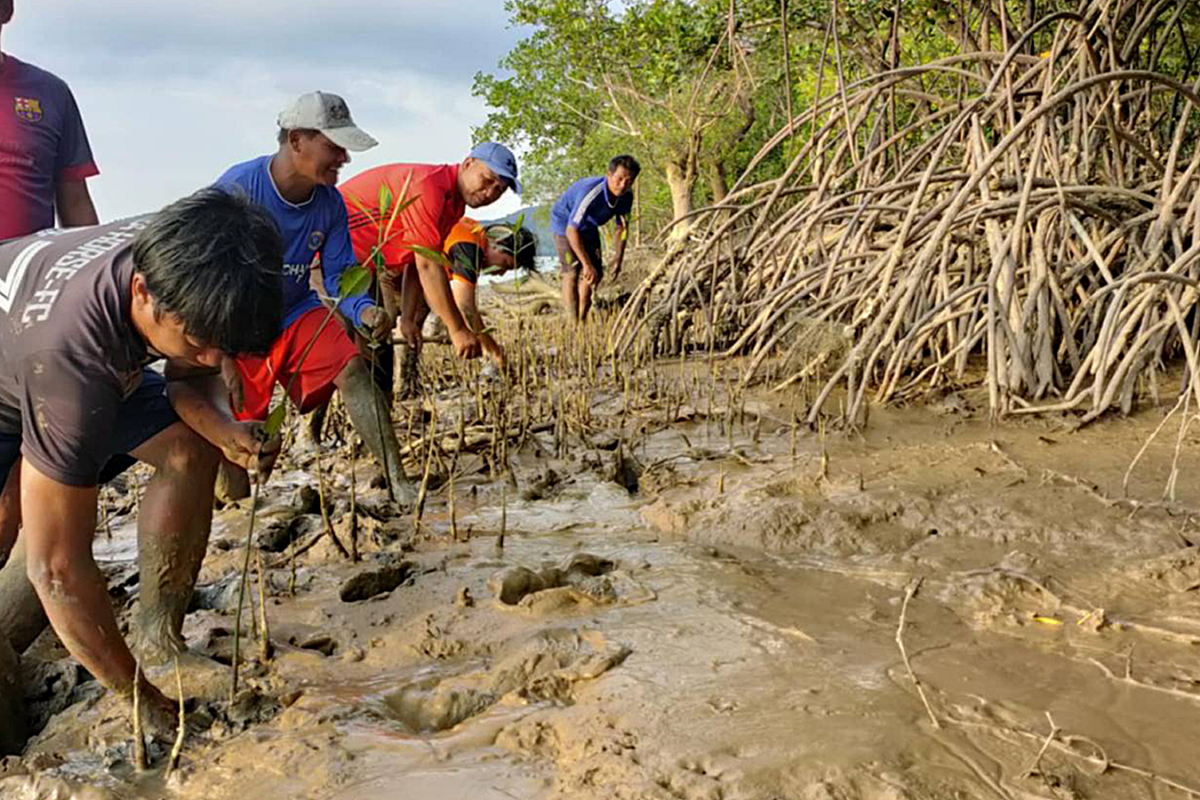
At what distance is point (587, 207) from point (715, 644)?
5374 mm

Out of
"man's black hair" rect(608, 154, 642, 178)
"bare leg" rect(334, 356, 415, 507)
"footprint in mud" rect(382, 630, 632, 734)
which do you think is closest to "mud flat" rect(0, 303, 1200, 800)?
"footprint in mud" rect(382, 630, 632, 734)

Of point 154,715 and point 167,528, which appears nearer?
point 154,715

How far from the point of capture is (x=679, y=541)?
2.67m

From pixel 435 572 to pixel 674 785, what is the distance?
4.02 feet

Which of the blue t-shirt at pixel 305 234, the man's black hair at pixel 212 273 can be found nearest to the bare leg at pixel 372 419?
the blue t-shirt at pixel 305 234

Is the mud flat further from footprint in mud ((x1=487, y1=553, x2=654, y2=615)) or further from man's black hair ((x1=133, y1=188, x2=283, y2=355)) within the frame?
man's black hair ((x1=133, y1=188, x2=283, y2=355))

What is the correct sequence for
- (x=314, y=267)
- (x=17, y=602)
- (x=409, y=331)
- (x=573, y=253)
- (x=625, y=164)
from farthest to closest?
(x=573, y=253) < (x=625, y=164) < (x=409, y=331) < (x=314, y=267) < (x=17, y=602)

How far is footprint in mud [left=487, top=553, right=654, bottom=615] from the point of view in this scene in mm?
2156

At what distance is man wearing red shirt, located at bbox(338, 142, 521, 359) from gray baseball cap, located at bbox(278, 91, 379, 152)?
66cm

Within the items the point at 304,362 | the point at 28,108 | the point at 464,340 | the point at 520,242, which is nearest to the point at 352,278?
the point at 304,362

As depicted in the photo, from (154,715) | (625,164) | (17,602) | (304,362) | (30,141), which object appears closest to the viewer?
(154,715)

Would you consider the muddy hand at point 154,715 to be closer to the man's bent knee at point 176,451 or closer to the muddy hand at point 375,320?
the man's bent knee at point 176,451

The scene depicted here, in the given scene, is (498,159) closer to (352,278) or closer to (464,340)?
(464,340)

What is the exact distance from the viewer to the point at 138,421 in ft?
6.38
